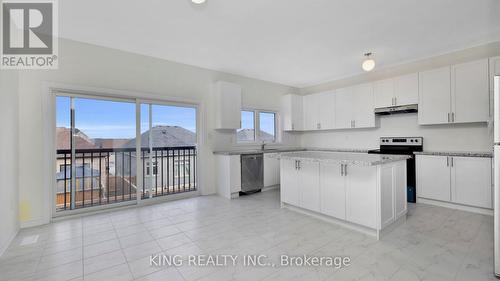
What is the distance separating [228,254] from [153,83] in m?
3.23

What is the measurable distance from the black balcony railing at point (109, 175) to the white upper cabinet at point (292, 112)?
9.27ft

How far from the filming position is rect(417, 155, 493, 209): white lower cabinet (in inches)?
126

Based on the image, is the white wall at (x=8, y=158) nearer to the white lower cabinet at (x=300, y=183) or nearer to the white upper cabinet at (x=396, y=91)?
the white lower cabinet at (x=300, y=183)

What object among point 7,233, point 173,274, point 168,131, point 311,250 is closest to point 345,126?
point 311,250

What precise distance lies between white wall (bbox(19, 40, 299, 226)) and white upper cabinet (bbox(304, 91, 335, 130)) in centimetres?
192

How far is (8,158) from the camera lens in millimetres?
2477

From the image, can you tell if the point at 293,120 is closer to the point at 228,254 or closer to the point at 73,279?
the point at 228,254

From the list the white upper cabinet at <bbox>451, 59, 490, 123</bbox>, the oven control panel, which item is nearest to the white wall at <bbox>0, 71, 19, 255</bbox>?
the oven control panel

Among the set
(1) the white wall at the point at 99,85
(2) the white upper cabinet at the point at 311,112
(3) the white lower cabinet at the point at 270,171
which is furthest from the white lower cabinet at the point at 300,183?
(2) the white upper cabinet at the point at 311,112

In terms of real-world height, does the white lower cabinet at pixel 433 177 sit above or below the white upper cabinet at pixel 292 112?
below

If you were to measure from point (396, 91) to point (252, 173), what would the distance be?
332cm

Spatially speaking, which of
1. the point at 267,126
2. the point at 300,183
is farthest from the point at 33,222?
the point at 267,126

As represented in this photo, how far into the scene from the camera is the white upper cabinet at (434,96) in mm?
3655

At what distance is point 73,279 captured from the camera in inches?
71.4
